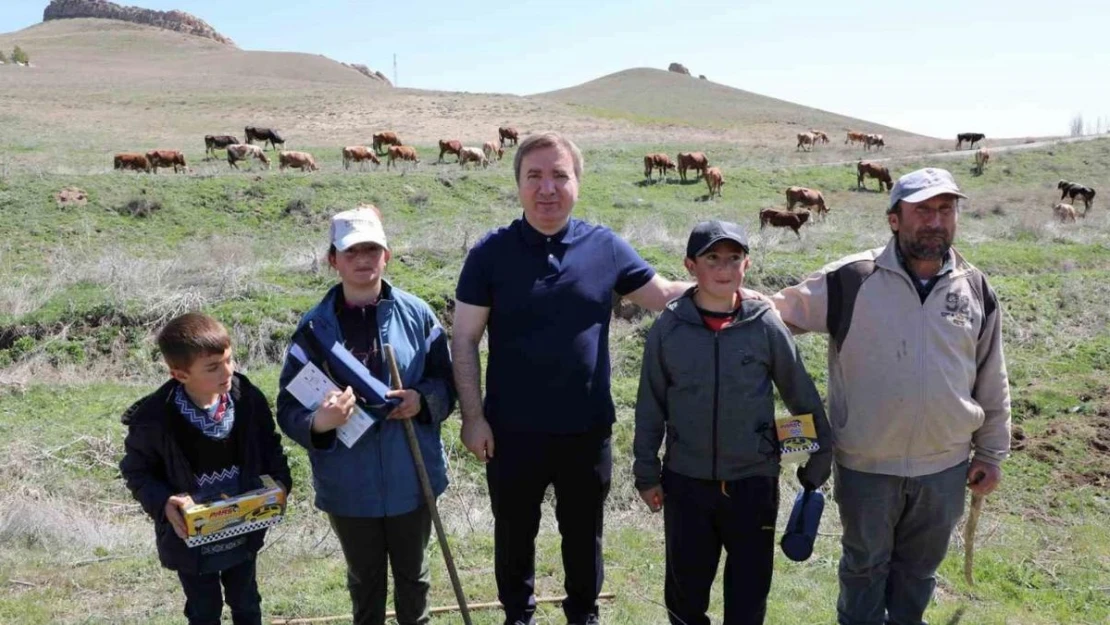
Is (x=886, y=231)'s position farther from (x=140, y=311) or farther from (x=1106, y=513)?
(x=140, y=311)

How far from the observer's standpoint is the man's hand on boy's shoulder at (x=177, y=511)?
301 cm

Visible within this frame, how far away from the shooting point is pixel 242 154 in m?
28.1

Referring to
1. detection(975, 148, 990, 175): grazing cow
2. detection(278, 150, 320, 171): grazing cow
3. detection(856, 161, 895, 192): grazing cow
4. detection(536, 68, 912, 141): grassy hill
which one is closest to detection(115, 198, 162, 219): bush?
detection(278, 150, 320, 171): grazing cow

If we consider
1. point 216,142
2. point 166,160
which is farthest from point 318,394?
point 216,142

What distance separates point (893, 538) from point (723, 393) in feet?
3.46

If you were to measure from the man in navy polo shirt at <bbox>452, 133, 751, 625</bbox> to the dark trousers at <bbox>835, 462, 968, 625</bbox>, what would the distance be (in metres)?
1.06

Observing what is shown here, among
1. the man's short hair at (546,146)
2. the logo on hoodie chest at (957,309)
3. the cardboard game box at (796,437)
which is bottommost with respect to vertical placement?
the cardboard game box at (796,437)

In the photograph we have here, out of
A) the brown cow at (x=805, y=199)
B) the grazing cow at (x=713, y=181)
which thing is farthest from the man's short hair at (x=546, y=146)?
the grazing cow at (x=713, y=181)

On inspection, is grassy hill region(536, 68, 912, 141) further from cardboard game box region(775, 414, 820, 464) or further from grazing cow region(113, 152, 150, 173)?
cardboard game box region(775, 414, 820, 464)

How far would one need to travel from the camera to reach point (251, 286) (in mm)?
10617

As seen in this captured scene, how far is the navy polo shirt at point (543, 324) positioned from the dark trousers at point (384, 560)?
0.54 m

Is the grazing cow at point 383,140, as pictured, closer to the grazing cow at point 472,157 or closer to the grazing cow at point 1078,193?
the grazing cow at point 472,157

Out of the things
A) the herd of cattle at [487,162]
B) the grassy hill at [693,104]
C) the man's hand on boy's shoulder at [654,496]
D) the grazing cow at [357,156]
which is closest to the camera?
the man's hand on boy's shoulder at [654,496]

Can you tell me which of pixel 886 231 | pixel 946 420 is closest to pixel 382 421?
pixel 946 420
